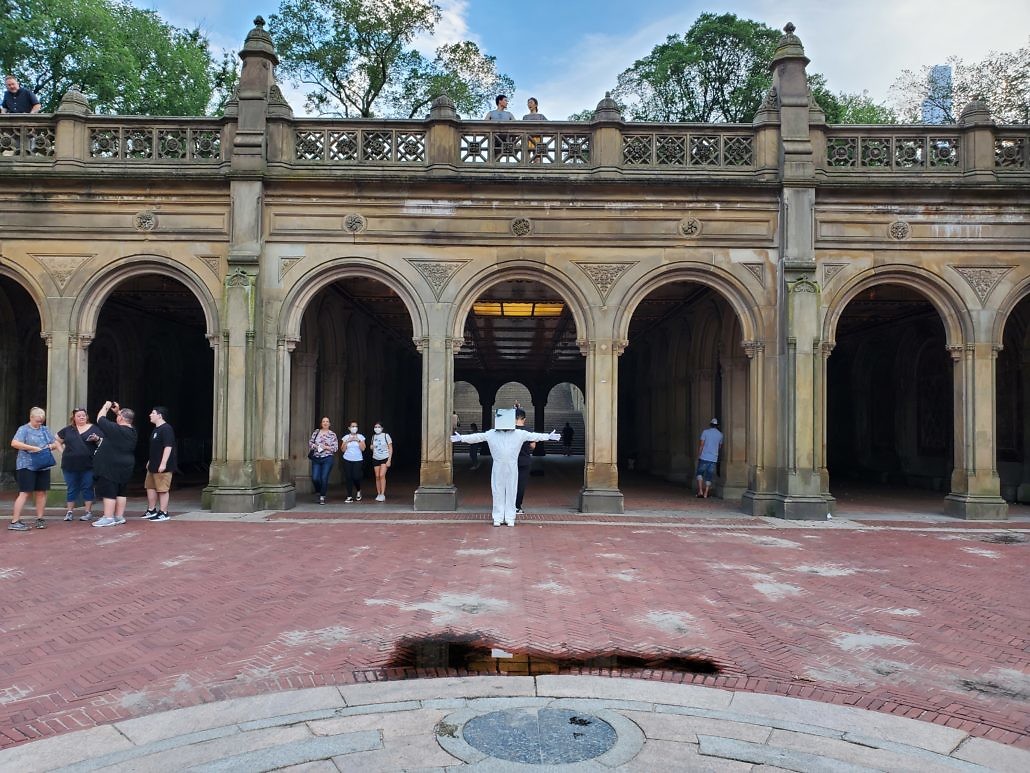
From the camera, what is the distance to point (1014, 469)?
15500 millimetres

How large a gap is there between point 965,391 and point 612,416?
6.84 meters

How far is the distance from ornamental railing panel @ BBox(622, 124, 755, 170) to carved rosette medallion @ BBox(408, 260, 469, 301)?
4.01 metres

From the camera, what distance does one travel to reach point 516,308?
718 inches

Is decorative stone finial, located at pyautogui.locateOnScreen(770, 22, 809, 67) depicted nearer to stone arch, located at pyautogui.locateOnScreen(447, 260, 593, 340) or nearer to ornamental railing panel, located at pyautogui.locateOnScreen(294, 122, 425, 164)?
stone arch, located at pyautogui.locateOnScreen(447, 260, 593, 340)

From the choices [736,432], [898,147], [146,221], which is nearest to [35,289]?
[146,221]

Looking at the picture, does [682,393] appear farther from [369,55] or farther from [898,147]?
[369,55]

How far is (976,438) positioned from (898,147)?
5871 mm

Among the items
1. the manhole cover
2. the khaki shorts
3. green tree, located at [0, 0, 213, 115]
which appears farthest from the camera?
green tree, located at [0, 0, 213, 115]

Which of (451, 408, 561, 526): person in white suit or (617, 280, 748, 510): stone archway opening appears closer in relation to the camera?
(451, 408, 561, 526): person in white suit

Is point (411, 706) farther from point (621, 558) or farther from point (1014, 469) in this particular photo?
point (1014, 469)

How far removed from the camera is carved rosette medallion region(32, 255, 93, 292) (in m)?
13.1

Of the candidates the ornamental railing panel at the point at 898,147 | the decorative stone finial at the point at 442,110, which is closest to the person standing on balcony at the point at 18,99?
the decorative stone finial at the point at 442,110

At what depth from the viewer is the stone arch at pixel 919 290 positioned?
42.9 feet

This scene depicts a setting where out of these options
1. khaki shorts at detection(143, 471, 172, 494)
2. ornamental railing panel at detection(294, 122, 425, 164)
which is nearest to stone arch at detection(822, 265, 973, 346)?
ornamental railing panel at detection(294, 122, 425, 164)
